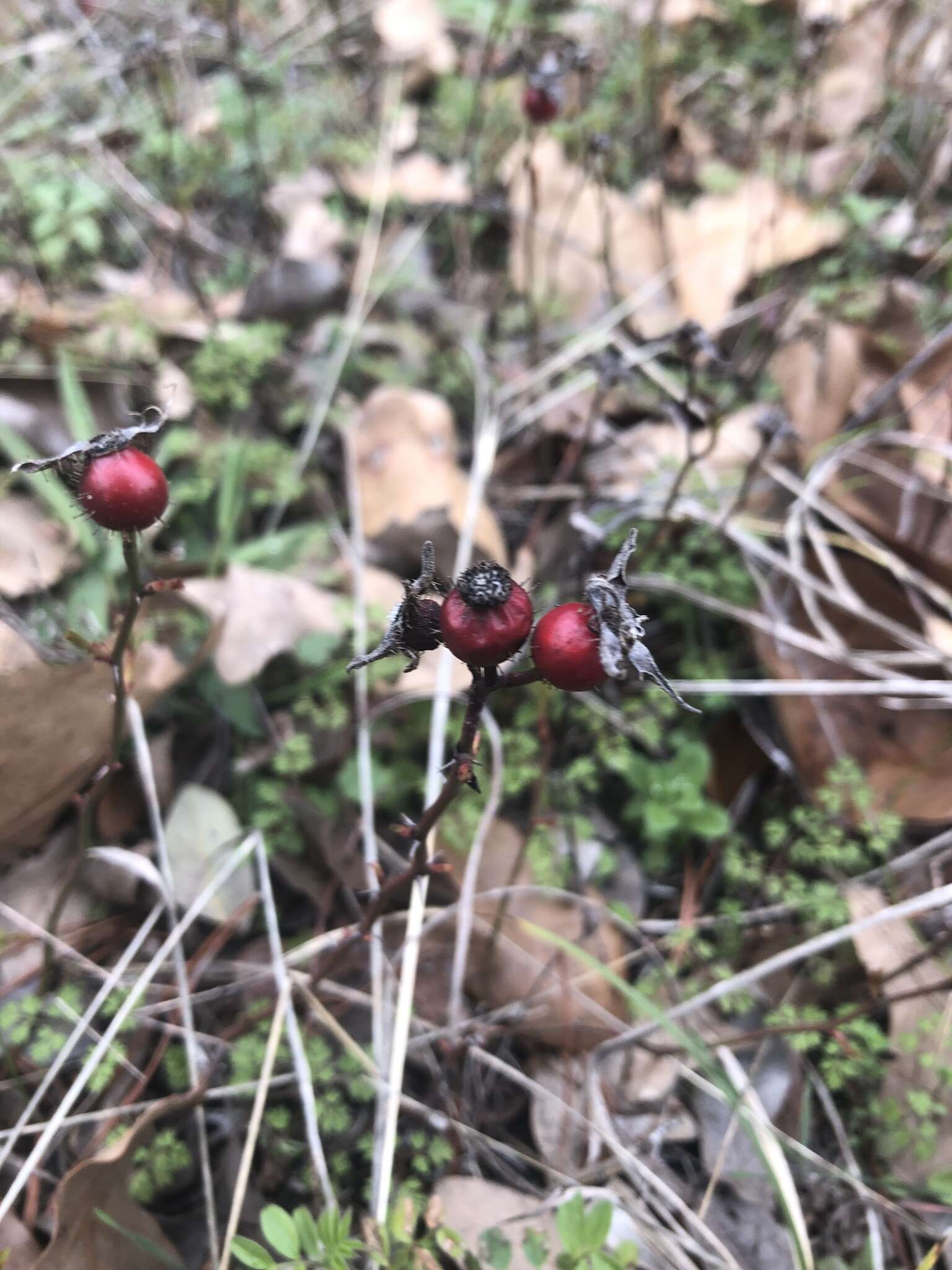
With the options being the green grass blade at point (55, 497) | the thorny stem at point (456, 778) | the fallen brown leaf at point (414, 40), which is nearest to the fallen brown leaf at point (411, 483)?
the green grass blade at point (55, 497)

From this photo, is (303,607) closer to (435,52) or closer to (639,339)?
(639,339)

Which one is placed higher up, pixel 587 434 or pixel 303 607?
pixel 587 434

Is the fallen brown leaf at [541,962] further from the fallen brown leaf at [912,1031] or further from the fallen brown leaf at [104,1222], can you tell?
the fallen brown leaf at [104,1222]

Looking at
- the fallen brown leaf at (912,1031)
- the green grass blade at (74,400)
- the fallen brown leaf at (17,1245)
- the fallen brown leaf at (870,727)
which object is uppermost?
the green grass blade at (74,400)

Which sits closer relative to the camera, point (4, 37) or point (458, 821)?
point (458, 821)

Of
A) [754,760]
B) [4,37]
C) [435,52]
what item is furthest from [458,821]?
[4,37]
